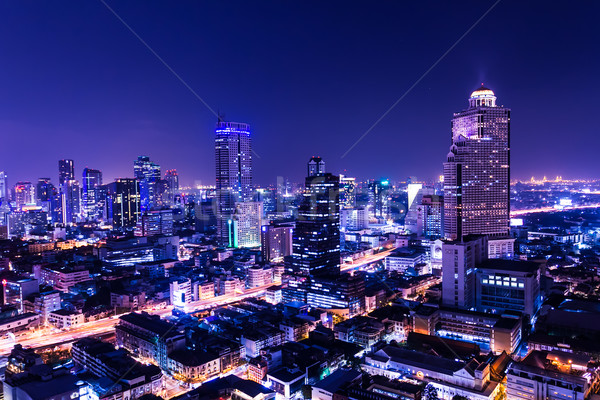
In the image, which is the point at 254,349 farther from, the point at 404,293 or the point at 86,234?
the point at 86,234

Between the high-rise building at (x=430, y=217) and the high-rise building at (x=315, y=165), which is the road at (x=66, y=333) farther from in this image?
the high-rise building at (x=430, y=217)

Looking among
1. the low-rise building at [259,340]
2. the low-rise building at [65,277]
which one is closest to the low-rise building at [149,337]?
the low-rise building at [259,340]

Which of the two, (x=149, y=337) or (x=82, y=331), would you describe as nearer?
(x=149, y=337)

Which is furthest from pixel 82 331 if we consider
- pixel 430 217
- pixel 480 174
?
pixel 430 217

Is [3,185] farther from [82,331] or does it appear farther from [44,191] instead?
[82,331]

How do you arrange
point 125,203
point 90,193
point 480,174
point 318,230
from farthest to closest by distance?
point 90,193
point 125,203
point 480,174
point 318,230

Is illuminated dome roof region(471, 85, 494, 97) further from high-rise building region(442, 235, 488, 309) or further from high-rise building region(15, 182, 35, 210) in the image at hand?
high-rise building region(15, 182, 35, 210)

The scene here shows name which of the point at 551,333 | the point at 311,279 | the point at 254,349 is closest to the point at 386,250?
the point at 311,279
